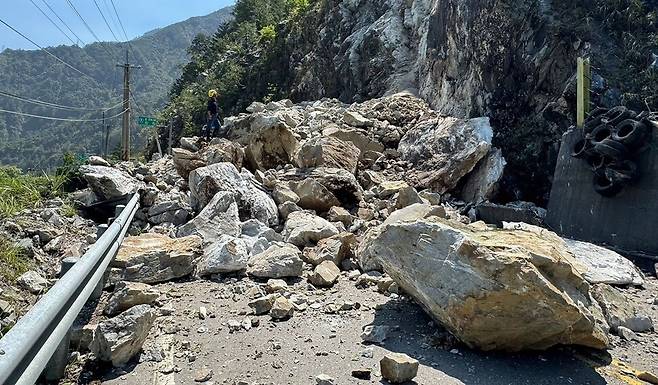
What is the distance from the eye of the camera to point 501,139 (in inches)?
359

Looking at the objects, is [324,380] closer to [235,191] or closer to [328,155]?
[235,191]

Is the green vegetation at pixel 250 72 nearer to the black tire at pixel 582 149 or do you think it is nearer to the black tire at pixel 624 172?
the black tire at pixel 582 149

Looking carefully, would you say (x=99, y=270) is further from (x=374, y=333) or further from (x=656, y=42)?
(x=656, y=42)

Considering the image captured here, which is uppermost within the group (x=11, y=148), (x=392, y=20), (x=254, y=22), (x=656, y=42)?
(x=254, y=22)

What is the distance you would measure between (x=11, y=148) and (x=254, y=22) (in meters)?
43.0

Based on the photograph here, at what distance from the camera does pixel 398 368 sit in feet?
8.59

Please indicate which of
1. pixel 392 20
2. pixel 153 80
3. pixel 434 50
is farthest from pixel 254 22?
pixel 153 80

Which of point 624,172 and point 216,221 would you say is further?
point 624,172

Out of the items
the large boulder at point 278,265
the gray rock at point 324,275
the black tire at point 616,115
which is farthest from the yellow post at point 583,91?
the large boulder at point 278,265

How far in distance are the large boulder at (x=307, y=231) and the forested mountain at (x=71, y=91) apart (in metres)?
46.1

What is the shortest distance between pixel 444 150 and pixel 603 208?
132 inches

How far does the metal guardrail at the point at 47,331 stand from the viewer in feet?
5.20

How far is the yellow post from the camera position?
7.15 meters

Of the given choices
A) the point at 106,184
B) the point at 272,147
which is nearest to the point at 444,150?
the point at 272,147
